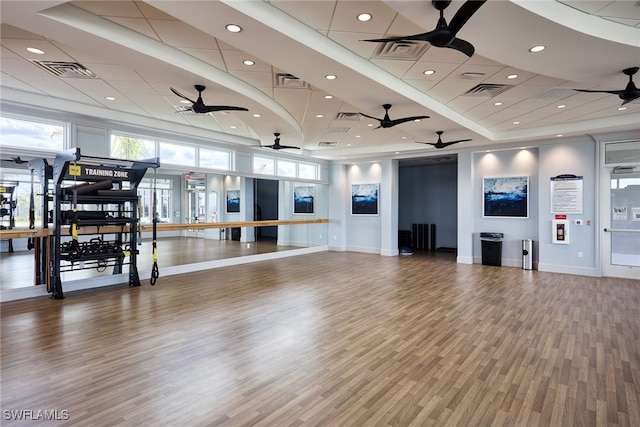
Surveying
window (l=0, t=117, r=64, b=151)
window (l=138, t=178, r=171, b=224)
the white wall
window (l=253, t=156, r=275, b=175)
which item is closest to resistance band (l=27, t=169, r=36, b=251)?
window (l=0, t=117, r=64, b=151)

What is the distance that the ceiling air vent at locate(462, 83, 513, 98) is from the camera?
5.24 meters

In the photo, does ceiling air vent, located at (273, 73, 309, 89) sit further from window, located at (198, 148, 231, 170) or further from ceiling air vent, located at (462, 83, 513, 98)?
window, located at (198, 148, 231, 170)

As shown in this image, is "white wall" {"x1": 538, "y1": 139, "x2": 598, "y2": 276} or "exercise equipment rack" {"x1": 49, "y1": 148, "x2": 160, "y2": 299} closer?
"exercise equipment rack" {"x1": 49, "y1": 148, "x2": 160, "y2": 299}

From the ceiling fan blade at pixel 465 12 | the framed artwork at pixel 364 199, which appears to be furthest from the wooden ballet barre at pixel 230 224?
the ceiling fan blade at pixel 465 12

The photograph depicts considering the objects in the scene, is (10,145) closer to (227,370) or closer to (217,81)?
(217,81)

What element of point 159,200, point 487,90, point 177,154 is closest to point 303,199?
point 177,154

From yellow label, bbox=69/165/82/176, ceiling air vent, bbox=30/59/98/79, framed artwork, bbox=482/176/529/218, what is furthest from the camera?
framed artwork, bbox=482/176/529/218

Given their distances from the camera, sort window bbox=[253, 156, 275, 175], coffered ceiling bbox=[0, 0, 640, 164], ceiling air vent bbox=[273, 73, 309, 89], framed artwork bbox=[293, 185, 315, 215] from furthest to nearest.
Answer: framed artwork bbox=[293, 185, 315, 215] < window bbox=[253, 156, 275, 175] < ceiling air vent bbox=[273, 73, 309, 89] < coffered ceiling bbox=[0, 0, 640, 164]

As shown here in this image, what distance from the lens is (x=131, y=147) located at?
7.30 meters

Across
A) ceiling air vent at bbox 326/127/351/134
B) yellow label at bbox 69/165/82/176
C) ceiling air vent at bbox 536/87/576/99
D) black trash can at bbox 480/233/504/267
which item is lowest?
black trash can at bbox 480/233/504/267

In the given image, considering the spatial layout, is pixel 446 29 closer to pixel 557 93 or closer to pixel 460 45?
pixel 460 45

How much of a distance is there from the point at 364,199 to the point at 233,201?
460cm

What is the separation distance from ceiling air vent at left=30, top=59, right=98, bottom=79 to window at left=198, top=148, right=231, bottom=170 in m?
3.64

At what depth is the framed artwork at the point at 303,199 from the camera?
11434 millimetres
